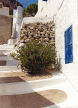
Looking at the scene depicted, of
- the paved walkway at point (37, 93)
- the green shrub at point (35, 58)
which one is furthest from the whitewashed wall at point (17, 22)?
the paved walkway at point (37, 93)

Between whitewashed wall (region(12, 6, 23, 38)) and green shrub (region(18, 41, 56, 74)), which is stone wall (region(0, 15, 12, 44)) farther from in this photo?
green shrub (region(18, 41, 56, 74))

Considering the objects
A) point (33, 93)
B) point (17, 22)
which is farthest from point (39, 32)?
point (17, 22)

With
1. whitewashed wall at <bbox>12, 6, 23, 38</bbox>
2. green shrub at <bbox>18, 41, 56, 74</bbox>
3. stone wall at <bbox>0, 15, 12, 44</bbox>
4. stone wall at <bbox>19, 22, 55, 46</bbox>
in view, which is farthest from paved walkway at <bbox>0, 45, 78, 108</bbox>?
stone wall at <bbox>0, 15, 12, 44</bbox>

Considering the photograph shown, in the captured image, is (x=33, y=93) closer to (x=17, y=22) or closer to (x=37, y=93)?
(x=37, y=93)

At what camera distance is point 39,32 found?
7918 millimetres

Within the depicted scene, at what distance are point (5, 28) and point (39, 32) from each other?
15602 mm

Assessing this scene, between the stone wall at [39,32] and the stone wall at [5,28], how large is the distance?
545 inches

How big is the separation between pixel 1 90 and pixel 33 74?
1932 millimetres

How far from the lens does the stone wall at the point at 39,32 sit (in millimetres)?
7754

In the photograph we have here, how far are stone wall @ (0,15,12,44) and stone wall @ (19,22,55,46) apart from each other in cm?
1385

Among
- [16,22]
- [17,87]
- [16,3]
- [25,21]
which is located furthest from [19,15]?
[17,87]

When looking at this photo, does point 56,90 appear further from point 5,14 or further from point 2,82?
point 5,14

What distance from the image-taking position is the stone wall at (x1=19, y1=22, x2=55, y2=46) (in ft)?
25.4

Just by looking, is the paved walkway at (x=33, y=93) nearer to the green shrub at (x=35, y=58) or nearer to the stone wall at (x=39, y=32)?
the green shrub at (x=35, y=58)
